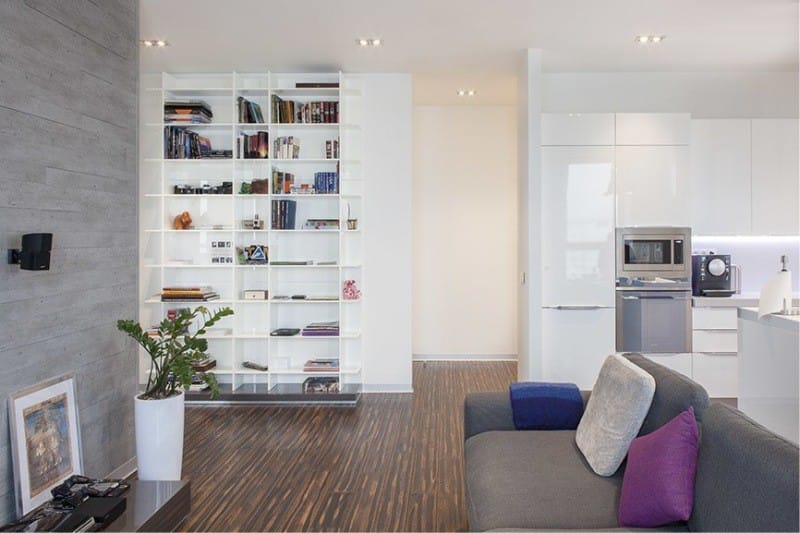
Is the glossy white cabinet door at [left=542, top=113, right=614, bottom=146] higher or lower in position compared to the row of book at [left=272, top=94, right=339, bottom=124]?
lower

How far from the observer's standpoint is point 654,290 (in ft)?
14.7

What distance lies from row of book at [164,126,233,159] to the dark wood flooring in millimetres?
2240

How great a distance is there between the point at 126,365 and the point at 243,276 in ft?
6.44

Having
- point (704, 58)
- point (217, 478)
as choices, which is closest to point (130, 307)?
point (217, 478)

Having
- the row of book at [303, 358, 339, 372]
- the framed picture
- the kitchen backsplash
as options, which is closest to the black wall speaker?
the framed picture

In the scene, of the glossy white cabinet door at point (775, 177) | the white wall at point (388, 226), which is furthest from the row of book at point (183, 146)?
the glossy white cabinet door at point (775, 177)

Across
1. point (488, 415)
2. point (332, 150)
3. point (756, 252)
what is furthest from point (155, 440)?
point (756, 252)

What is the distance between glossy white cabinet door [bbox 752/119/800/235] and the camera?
468 cm

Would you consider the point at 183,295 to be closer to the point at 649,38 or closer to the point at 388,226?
the point at 388,226

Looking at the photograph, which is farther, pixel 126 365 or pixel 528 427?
pixel 126 365

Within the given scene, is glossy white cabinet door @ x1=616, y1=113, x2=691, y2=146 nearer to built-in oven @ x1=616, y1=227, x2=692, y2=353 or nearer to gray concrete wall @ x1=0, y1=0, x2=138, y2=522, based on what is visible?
built-in oven @ x1=616, y1=227, x2=692, y2=353

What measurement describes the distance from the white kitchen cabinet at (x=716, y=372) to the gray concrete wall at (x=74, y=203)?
4276 mm

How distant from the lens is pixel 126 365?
3148 millimetres

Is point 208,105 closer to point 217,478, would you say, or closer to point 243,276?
point 243,276
